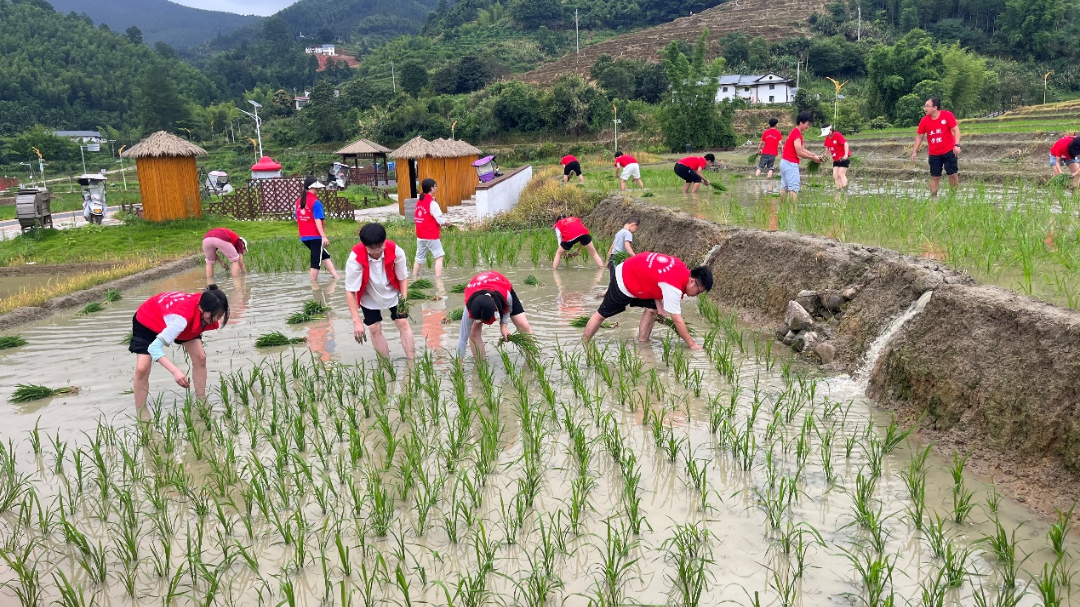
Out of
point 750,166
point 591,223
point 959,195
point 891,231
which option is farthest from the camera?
point 750,166

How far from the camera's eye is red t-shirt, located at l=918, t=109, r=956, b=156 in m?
9.27

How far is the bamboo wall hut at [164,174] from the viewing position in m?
18.4

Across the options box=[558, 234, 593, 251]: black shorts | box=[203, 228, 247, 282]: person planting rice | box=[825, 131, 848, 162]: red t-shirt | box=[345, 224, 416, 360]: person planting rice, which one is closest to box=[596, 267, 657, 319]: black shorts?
box=[345, 224, 416, 360]: person planting rice

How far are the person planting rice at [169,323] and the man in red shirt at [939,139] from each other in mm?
8549

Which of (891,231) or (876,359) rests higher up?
(891,231)

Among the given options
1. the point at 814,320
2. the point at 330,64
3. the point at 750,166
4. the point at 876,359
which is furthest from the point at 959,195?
the point at 330,64

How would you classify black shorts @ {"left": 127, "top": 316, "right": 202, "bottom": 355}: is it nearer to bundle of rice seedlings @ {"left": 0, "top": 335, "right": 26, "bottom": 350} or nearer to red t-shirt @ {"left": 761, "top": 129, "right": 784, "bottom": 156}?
bundle of rice seedlings @ {"left": 0, "top": 335, "right": 26, "bottom": 350}

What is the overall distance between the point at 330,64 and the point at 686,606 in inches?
5373

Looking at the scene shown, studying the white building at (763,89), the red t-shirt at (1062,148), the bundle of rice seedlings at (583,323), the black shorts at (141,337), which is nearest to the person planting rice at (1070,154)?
the red t-shirt at (1062,148)

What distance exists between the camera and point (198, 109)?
81.5 meters

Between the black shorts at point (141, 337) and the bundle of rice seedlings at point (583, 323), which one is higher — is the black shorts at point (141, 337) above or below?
above

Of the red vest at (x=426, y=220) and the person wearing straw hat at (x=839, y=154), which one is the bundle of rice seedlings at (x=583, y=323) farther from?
the person wearing straw hat at (x=839, y=154)

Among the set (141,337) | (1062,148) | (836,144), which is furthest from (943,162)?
(141,337)

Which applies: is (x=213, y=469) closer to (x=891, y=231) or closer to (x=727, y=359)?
(x=727, y=359)
